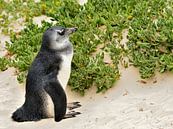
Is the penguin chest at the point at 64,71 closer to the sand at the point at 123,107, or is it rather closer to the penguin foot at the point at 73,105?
the penguin foot at the point at 73,105

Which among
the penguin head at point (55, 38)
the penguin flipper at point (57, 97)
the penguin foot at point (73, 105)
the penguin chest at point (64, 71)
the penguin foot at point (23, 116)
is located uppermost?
the penguin head at point (55, 38)

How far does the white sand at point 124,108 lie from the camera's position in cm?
606

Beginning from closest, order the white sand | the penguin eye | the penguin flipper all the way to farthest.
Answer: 1. the white sand
2. the penguin flipper
3. the penguin eye

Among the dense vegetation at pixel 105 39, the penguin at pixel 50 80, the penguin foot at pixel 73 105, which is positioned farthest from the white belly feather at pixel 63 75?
the dense vegetation at pixel 105 39

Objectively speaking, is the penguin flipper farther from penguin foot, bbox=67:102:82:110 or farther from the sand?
penguin foot, bbox=67:102:82:110

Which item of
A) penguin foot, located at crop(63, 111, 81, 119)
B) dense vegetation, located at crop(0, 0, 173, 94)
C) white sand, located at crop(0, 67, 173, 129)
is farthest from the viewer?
dense vegetation, located at crop(0, 0, 173, 94)

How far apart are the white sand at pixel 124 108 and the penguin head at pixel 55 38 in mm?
814

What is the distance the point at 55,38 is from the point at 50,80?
56 centimetres

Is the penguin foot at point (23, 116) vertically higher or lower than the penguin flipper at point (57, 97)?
lower

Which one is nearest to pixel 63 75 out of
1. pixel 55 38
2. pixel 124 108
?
pixel 55 38

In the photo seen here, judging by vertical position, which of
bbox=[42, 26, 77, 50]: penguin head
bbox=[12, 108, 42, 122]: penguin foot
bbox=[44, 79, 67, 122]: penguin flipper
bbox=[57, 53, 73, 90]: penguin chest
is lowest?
bbox=[12, 108, 42, 122]: penguin foot

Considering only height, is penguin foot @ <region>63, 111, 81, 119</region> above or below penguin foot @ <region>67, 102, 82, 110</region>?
below

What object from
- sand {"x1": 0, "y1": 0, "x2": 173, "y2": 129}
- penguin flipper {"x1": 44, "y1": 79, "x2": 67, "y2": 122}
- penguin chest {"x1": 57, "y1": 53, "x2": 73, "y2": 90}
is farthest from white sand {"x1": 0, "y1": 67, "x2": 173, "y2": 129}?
penguin chest {"x1": 57, "y1": 53, "x2": 73, "y2": 90}

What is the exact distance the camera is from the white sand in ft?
19.9
